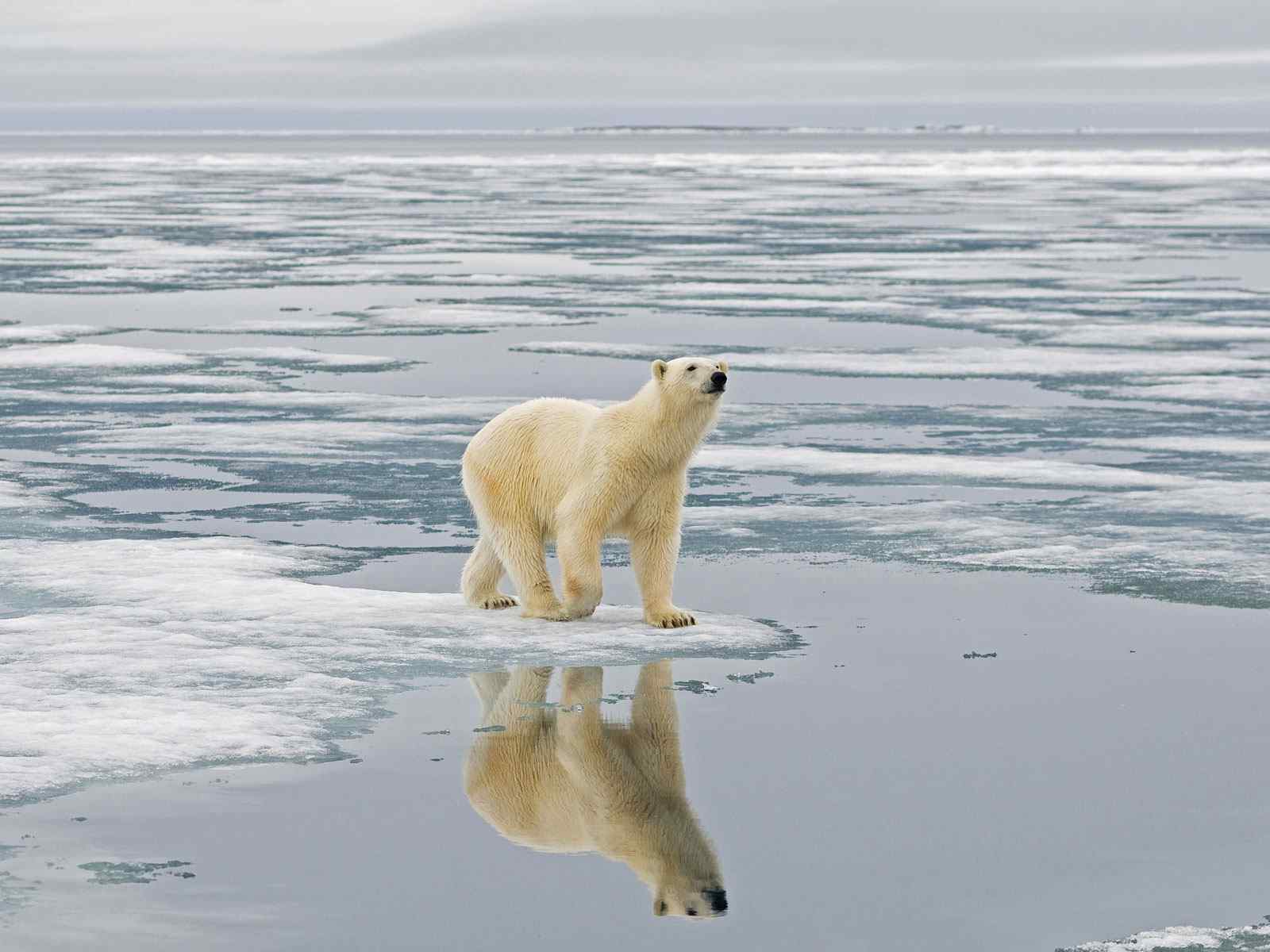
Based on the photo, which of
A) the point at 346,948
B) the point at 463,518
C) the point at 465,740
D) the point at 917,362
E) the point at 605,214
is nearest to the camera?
the point at 346,948

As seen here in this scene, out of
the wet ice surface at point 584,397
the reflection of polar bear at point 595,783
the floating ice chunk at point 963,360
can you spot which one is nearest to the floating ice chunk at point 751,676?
the wet ice surface at point 584,397

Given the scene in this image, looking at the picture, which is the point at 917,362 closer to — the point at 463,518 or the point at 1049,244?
the point at 463,518

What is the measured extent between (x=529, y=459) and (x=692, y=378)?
643 mm

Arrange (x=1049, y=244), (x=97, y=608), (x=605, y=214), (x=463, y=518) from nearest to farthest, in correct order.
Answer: (x=97, y=608) → (x=463, y=518) → (x=1049, y=244) → (x=605, y=214)

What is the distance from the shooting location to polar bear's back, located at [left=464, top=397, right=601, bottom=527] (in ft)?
20.5

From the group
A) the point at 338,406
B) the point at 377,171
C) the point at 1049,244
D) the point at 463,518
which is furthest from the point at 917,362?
the point at 377,171

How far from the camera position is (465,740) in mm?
4859

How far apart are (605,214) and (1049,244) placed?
931cm

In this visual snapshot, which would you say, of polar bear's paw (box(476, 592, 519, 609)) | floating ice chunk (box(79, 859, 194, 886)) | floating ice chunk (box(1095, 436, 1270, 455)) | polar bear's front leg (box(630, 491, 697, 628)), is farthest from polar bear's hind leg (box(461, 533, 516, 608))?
floating ice chunk (box(1095, 436, 1270, 455))

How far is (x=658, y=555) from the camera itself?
6145mm

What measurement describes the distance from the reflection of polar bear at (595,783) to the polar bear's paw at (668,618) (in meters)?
0.53

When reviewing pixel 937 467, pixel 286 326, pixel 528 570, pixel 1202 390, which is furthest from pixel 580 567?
pixel 286 326

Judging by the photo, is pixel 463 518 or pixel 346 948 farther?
pixel 463 518

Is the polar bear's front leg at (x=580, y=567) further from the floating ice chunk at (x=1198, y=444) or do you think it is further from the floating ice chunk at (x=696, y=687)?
the floating ice chunk at (x=1198, y=444)
